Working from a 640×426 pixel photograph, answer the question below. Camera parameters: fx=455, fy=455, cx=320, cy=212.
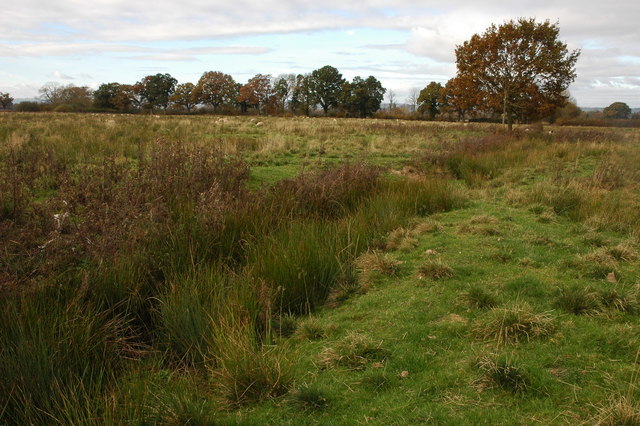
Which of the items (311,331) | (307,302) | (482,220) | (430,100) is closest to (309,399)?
(311,331)

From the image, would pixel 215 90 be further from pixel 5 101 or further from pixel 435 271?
pixel 435 271

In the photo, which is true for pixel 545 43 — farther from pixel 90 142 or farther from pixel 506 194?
pixel 90 142

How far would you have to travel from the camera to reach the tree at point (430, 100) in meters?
68.7

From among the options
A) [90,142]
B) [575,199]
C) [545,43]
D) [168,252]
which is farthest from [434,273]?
[545,43]

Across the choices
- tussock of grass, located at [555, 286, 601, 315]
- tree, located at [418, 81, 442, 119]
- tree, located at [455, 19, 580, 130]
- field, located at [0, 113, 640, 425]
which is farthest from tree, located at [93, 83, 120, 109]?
tussock of grass, located at [555, 286, 601, 315]

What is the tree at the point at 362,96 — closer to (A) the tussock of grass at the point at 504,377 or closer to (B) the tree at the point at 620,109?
(B) the tree at the point at 620,109

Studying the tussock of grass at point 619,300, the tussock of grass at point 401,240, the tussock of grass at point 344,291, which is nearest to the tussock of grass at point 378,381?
the tussock of grass at point 344,291

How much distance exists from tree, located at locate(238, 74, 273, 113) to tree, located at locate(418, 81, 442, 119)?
80.3 feet

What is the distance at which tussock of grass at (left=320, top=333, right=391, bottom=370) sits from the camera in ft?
12.3

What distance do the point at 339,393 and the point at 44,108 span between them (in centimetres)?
5704

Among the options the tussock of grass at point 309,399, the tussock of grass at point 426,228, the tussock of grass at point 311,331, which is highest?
the tussock of grass at point 426,228

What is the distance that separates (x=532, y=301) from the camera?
15.3 ft

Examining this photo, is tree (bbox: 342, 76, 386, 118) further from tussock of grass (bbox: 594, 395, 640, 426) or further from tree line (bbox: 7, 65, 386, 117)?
tussock of grass (bbox: 594, 395, 640, 426)

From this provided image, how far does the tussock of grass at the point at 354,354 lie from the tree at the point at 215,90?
247ft
